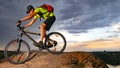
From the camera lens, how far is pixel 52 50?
51.2 feet

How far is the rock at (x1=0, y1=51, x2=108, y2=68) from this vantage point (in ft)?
48.3

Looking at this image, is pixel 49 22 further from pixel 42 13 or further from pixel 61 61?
pixel 61 61

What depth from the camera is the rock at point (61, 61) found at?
48.3 ft

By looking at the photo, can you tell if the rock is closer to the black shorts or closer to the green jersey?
the black shorts

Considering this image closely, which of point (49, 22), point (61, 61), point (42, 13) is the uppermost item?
point (42, 13)

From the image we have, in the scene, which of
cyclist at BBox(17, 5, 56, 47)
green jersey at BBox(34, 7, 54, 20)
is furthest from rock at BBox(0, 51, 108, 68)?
green jersey at BBox(34, 7, 54, 20)

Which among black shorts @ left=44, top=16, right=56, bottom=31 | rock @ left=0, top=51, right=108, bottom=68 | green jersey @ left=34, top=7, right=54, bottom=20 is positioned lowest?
rock @ left=0, top=51, right=108, bottom=68

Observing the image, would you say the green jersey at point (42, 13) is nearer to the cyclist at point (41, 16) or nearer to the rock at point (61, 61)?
the cyclist at point (41, 16)

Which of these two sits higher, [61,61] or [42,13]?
[42,13]

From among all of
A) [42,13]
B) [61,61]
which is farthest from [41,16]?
[61,61]

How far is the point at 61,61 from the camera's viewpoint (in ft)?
48.8

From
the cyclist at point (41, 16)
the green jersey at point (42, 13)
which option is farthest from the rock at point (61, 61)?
the green jersey at point (42, 13)

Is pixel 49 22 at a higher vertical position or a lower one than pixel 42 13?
lower

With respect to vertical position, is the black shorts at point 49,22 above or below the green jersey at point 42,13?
below
